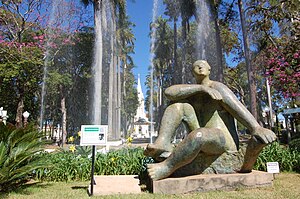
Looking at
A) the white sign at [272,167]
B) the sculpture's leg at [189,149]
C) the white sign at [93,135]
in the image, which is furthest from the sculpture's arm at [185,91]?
the white sign at [272,167]

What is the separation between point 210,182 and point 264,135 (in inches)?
46.4

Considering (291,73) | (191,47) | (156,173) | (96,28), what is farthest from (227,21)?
(156,173)

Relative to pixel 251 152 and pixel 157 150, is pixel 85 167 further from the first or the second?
pixel 251 152

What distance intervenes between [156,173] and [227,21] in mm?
14003

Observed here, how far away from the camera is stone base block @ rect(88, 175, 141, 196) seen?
14.6 ft

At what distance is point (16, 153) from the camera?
4613mm

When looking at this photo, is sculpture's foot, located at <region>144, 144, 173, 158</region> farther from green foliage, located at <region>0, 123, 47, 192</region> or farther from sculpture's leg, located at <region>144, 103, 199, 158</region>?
green foliage, located at <region>0, 123, 47, 192</region>

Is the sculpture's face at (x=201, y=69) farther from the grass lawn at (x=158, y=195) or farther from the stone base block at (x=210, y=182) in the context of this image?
the grass lawn at (x=158, y=195)

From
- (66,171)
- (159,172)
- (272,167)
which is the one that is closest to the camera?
(159,172)

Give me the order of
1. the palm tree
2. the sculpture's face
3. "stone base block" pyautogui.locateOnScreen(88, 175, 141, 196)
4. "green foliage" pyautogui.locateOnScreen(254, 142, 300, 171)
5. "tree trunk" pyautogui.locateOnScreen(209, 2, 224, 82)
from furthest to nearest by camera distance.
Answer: the palm tree, "tree trunk" pyautogui.locateOnScreen(209, 2, 224, 82), "green foliage" pyautogui.locateOnScreen(254, 142, 300, 171), the sculpture's face, "stone base block" pyautogui.locateOnScreen(88, 175, 141, 196)

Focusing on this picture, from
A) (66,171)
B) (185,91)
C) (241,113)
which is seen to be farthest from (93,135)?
(241,113)

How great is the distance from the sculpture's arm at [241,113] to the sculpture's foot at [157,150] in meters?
1.30

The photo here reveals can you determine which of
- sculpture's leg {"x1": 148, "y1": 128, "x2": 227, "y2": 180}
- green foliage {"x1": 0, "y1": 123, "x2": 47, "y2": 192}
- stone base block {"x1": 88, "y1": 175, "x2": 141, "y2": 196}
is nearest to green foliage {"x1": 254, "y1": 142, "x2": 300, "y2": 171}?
sculpture's leg {"x1": 148, "y1": 128, "x2": 227, "y2": 180}

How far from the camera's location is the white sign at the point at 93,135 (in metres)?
4.48
